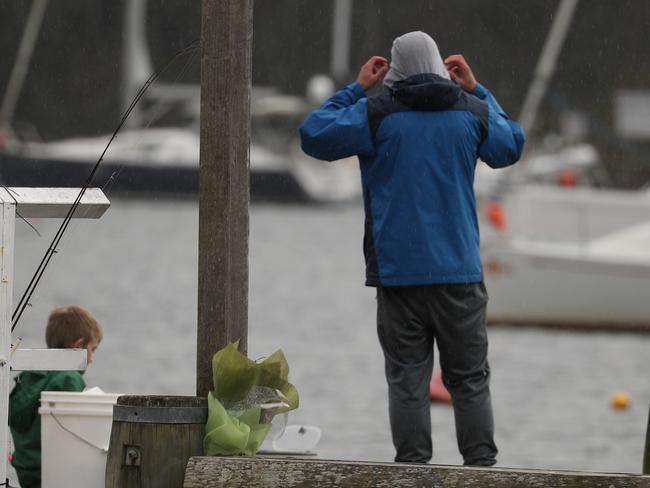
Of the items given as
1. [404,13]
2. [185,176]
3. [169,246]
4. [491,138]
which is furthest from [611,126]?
[491,138]

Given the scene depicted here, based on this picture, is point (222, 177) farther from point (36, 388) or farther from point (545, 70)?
point (545, 70)

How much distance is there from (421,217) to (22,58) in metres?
43.2

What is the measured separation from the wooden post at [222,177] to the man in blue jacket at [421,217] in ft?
1.02

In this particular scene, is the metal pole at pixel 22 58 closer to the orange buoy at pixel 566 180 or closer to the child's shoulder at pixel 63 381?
the orange buoy at pixel 566 180

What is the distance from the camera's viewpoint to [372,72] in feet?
19.0

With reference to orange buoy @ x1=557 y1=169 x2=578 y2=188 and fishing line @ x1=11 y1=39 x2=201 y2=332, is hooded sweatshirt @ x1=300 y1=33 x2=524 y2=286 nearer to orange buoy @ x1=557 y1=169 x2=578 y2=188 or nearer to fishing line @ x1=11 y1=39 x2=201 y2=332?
fishing line @ x1=11 y1=39 x2=201 y2=332

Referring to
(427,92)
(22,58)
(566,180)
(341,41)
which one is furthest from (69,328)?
(341,41)

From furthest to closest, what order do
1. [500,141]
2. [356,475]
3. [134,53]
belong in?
[134,53] < [500,141] < [356,475]

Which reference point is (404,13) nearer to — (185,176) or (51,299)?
(185,176)

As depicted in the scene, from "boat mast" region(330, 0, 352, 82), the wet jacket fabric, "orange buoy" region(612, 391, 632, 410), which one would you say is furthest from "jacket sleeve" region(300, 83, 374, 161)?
"boat mast" region(330, 0, 352, 82)

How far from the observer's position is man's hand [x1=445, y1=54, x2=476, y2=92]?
5805 millimetres

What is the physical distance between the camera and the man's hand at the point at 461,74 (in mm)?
5805

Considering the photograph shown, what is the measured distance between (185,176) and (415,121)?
50.3 m

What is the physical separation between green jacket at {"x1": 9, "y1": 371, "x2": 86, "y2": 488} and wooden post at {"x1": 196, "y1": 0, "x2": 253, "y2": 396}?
1.89ft
